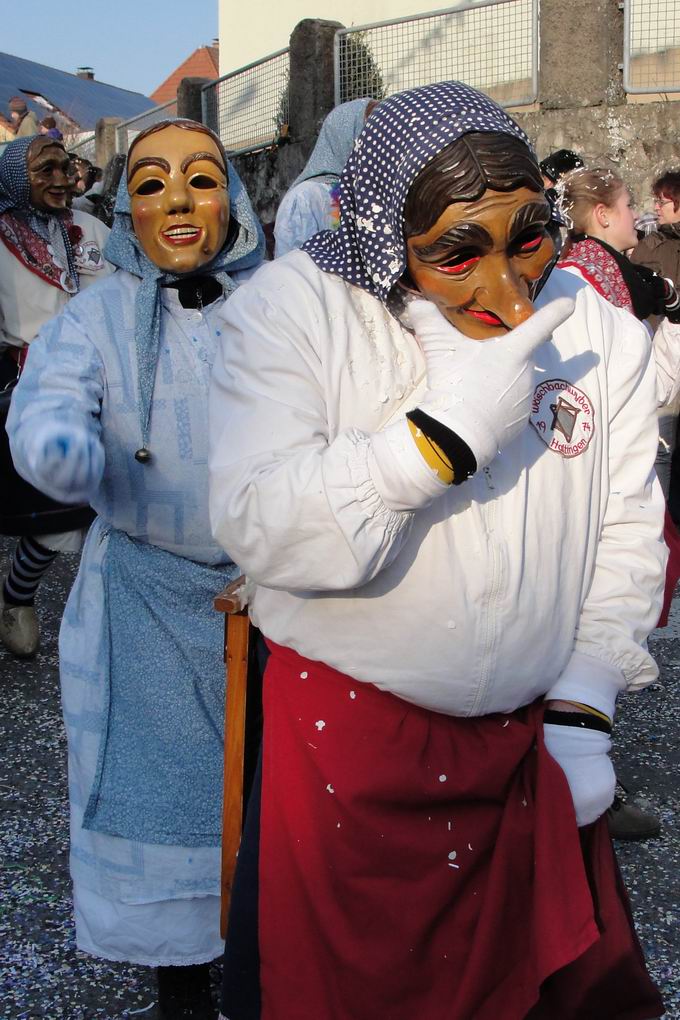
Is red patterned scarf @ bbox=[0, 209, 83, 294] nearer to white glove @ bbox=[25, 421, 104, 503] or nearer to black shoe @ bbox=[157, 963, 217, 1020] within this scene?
white glove @ bbox=[25, 421, 104, 503]

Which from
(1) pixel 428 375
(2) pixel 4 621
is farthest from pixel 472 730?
(2) pixel 4 621

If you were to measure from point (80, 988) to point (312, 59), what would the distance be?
11375mm

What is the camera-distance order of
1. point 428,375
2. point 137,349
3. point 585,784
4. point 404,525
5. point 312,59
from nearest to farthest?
point 404,525, point 428,375, point 585,784, point 137,349, point 312,59

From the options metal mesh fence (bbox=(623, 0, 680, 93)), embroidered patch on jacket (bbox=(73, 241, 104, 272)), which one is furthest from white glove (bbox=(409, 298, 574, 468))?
metal mesh fence (bbox=(623, 0, 680, 93))

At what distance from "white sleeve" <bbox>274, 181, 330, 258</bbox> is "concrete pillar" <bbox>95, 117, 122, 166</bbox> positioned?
1496 cm

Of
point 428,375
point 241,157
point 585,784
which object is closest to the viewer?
point 428,375

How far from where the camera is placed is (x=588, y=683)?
178 centimetres

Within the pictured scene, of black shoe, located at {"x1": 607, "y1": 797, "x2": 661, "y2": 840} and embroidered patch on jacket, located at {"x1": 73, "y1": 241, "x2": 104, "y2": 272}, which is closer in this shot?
black shoe, located at {"x1": 607, "y1": 797, "x2": 661, "y2": 840}

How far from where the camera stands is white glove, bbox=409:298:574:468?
1503 millimetres

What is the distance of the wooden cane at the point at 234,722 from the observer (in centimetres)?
196

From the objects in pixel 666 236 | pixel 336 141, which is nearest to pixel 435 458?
pixel 336 141

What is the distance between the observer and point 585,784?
1765 millimetres

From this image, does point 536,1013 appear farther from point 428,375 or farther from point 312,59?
point 312,59

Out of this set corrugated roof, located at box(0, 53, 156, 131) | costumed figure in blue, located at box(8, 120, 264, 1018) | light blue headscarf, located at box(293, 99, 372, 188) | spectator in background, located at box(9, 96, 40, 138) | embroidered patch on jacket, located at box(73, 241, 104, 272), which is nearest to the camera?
costumed figure in blue, located at box(8, 120, 264, 1018)
